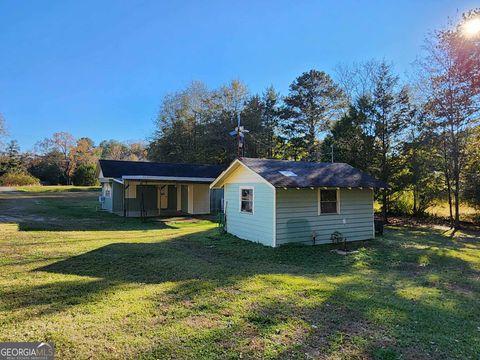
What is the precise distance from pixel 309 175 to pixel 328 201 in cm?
114

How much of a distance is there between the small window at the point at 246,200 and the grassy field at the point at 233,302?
86.3 inches

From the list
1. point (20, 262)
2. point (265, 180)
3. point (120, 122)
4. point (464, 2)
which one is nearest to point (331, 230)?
point (265, 180)

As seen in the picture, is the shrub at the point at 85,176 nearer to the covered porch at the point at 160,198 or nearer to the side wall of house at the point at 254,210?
the covered porch at the point at 160,198

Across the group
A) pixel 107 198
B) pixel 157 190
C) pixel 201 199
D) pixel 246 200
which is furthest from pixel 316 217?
pixel 107 198

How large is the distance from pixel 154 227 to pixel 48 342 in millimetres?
10938

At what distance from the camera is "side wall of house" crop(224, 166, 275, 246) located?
9.99 metres

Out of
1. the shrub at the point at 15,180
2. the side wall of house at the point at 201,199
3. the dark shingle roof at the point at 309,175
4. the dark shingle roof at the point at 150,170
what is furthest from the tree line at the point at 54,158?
the dark shingle roof at the point at 309,175

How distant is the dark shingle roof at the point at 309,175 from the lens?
9.88 meters

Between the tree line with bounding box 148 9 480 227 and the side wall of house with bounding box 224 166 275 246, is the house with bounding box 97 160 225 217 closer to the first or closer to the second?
the side wall of house with bounding box 224 166 275 246

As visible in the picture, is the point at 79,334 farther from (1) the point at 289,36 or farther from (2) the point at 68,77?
(2) the point at 68,77

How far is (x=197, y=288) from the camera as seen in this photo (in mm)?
5152

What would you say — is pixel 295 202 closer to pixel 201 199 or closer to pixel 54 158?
pixel 201 199

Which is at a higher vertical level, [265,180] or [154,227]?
[265,180]

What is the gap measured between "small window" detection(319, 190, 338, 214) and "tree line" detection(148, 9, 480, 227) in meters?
8.69
